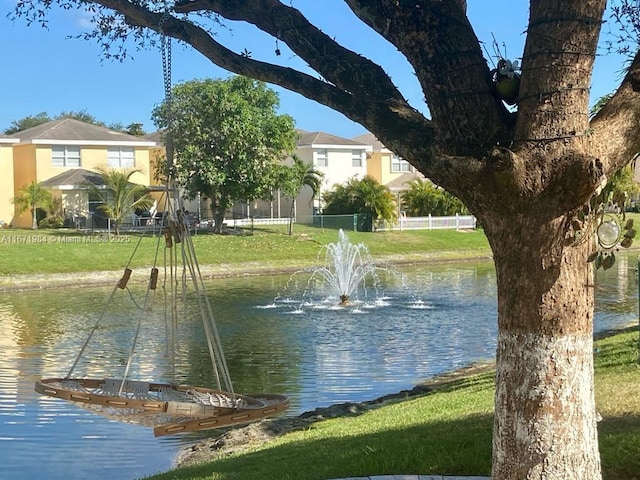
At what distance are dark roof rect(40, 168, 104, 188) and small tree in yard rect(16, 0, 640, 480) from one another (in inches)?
1555

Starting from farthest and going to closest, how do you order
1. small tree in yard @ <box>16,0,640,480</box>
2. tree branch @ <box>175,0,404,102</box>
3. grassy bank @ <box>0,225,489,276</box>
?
1. grassy bank @ <box>0,225,489,276</box>
2. tree branch @ <box>175,0,404,102</box>
3. small tree in yard @ <box>16,0,640,480</box>

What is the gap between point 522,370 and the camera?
430 centimetres

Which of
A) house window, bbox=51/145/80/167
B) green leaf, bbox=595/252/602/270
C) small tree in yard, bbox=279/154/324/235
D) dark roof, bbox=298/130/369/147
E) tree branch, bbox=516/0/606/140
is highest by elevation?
dark roof, bbox=298/130/369/147

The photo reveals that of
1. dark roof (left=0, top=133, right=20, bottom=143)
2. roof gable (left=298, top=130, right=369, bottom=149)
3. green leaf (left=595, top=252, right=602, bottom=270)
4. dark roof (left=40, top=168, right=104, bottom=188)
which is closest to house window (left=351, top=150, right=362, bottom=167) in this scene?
roof gable (left=298, top=130, right=369, bottom=149)

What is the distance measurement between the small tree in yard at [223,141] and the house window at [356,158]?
12426mm

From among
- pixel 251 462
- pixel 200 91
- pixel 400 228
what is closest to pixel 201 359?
pixel 251 462

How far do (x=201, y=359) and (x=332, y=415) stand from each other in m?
5.20

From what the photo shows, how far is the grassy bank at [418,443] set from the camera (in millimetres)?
6148

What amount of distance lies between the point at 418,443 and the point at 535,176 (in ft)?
11.0

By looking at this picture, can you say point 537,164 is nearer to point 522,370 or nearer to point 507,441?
point 522,370

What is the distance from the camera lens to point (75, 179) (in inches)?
1724

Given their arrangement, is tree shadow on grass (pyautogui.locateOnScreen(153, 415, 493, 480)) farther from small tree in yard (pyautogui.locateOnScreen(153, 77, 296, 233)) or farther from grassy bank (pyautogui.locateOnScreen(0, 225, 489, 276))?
small tree in yard (pyautogui.locateOnScreen(153, 77, 296, 233))

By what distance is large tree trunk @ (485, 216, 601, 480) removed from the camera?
427cm

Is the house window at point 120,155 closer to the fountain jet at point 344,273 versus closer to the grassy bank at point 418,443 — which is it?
the fountain jet at point 344,273
